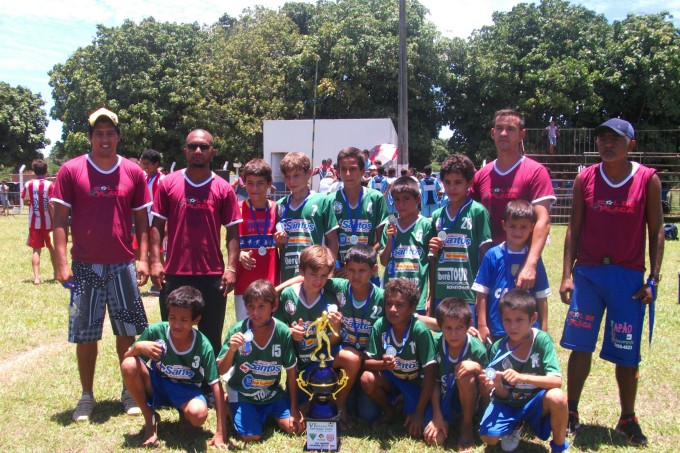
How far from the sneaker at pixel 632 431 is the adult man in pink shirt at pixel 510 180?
1.51 m

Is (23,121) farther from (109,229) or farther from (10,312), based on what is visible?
(109,229)

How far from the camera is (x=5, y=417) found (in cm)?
465

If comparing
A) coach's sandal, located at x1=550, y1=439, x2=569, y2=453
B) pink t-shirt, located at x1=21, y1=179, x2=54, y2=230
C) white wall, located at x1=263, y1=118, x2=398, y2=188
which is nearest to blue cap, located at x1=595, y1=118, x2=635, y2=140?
coach's sandal, located at x1=550, y1=439, x2=569, y2=453

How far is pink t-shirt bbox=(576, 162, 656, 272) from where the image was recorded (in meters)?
4.32

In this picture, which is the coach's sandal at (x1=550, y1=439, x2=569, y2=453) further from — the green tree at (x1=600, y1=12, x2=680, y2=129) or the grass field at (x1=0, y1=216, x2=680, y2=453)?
the green tree at (x1=600, y1=12, x2=680, y2=129)

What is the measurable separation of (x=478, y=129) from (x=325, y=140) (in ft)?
36.1

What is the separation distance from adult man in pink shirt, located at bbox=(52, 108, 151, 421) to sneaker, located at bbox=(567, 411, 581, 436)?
328 cm

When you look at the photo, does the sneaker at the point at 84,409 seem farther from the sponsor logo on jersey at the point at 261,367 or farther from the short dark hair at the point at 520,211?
the short dark hair at the point at 520,211

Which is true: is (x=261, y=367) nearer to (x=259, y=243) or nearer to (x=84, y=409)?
(x=259, y=243)

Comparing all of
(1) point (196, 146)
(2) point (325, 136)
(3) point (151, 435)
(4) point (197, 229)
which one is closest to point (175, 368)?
(3) point (151, 435)

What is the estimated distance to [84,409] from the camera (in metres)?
4.72

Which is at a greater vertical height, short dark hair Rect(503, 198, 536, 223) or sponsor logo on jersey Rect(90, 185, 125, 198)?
sponsor logo on jersey Rect(90, 185, 125, 198)

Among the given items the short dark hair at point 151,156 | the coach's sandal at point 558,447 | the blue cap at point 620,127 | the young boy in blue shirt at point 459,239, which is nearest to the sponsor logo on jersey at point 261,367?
the young boy in blue shirt at point 459,239

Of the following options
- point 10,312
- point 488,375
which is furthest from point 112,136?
point 10,312
